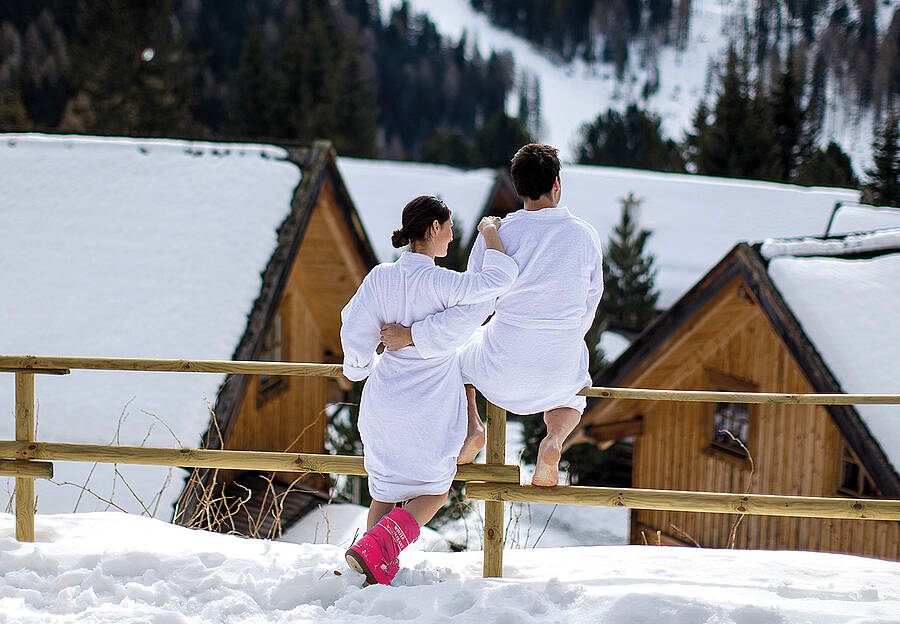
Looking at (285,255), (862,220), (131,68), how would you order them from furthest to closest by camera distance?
(131,68) → (862,220) → (285,255)

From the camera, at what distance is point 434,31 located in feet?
276

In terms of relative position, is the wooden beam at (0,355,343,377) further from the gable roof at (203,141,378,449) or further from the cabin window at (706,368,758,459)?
the cabin window at (706,368,758,459)

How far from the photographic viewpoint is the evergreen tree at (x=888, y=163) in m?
31.2

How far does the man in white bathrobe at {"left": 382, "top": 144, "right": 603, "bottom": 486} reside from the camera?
2.98 metres

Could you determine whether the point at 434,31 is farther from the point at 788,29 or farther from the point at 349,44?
the point at 788,29

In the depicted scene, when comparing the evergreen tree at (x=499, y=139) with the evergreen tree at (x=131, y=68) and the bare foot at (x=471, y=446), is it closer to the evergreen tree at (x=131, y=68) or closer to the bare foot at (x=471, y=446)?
the evergreen tree at (x=131, y=68)

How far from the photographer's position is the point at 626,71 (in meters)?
127

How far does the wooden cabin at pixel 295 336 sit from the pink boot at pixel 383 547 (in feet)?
8.83

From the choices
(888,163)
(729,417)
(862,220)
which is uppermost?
(888,163)

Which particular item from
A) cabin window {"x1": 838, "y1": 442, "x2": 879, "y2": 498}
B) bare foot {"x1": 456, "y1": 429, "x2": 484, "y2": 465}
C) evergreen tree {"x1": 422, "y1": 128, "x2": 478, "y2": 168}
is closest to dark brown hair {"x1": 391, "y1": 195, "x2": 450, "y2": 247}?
bare foot {"x1": 456, "y1": 429, "x2": 484, "y2": 465}

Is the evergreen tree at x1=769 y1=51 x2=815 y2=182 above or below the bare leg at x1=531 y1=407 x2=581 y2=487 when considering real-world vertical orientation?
above

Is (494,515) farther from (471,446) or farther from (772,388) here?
(772,388)

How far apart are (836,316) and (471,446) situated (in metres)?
4.31

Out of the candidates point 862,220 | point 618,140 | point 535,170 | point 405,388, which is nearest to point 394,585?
point 405,388
